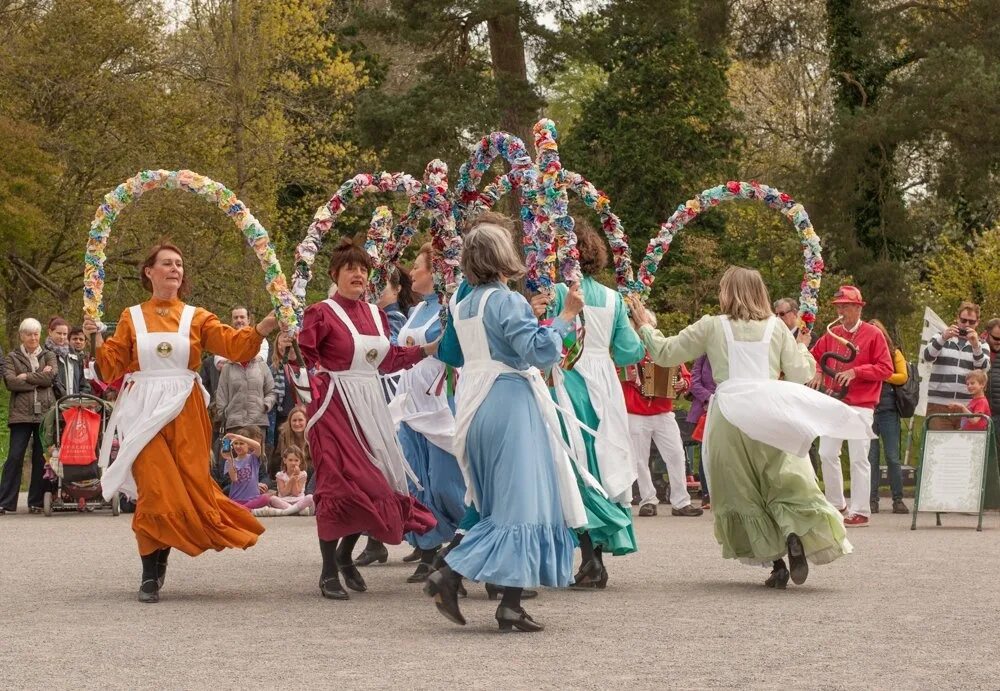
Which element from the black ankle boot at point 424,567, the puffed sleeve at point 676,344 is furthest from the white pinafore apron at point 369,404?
the puffed sleeve at point 676,344

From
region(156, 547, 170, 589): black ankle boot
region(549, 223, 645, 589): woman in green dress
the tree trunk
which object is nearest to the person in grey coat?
region(156, 547, 170, 589): black ankle boot

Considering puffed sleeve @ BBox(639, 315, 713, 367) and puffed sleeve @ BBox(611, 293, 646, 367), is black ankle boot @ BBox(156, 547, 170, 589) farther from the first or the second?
puffed sleeve @ BBox(639, 315, 713, 367)

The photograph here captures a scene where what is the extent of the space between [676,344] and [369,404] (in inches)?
73.4

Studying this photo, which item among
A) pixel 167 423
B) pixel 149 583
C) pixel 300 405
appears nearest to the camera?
pixel 149 583

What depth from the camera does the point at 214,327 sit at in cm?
938

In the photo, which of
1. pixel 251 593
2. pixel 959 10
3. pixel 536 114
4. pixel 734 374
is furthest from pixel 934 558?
pixel 959 10

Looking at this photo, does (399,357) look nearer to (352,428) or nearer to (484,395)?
(352,428)

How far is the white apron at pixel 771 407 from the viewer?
9.28 m

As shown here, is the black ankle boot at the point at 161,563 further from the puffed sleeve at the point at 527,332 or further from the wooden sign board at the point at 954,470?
the wooden sign board at the point at 954,470

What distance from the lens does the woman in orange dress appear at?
29.6 ft

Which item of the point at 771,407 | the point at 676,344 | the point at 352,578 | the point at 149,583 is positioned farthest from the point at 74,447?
the point at 771,407

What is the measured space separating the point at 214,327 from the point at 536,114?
16793 millimetres

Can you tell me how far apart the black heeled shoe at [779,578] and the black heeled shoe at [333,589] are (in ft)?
7.97

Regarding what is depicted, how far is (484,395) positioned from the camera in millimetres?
7754
